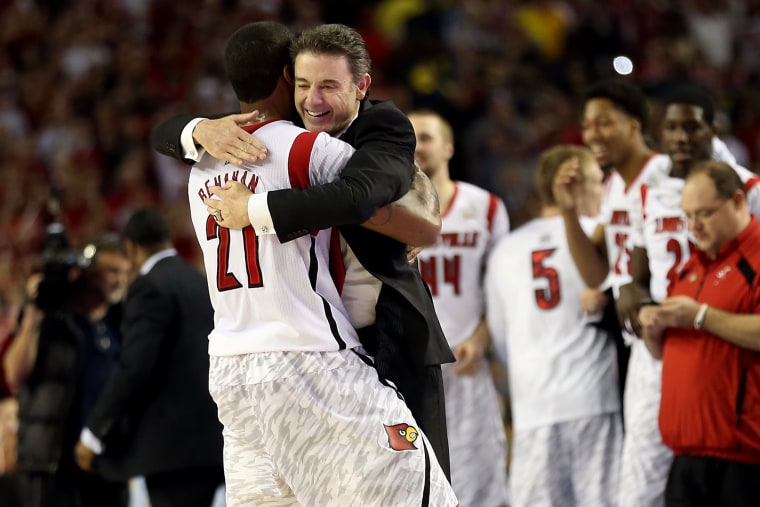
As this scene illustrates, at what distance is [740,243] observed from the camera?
5.54 metres

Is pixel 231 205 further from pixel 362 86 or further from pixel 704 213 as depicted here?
pixel 704 213

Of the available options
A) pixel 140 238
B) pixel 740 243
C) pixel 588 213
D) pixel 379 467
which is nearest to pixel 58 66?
pixel 140 238

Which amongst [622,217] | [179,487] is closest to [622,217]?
[622,217]

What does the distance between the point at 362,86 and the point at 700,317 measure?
7.08 feet

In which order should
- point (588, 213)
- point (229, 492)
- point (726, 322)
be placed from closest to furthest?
point (229, 492) → point (726, 322) → point (588, 213)

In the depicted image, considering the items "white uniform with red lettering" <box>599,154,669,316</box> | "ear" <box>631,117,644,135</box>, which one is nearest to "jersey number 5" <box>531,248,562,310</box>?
"white uniform with red lettering" <box>599,154,669,316</box>

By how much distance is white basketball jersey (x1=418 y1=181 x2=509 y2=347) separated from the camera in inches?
276

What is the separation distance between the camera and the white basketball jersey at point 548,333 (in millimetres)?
6816

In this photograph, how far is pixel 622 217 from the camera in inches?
255

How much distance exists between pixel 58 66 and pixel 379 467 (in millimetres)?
11043

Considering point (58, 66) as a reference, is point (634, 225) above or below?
below

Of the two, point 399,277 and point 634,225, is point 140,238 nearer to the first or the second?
point 634,225

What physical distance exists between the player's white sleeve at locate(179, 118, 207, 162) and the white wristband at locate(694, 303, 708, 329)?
2.47 meters

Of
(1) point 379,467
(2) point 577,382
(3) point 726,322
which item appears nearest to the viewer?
(1) point 379,467
